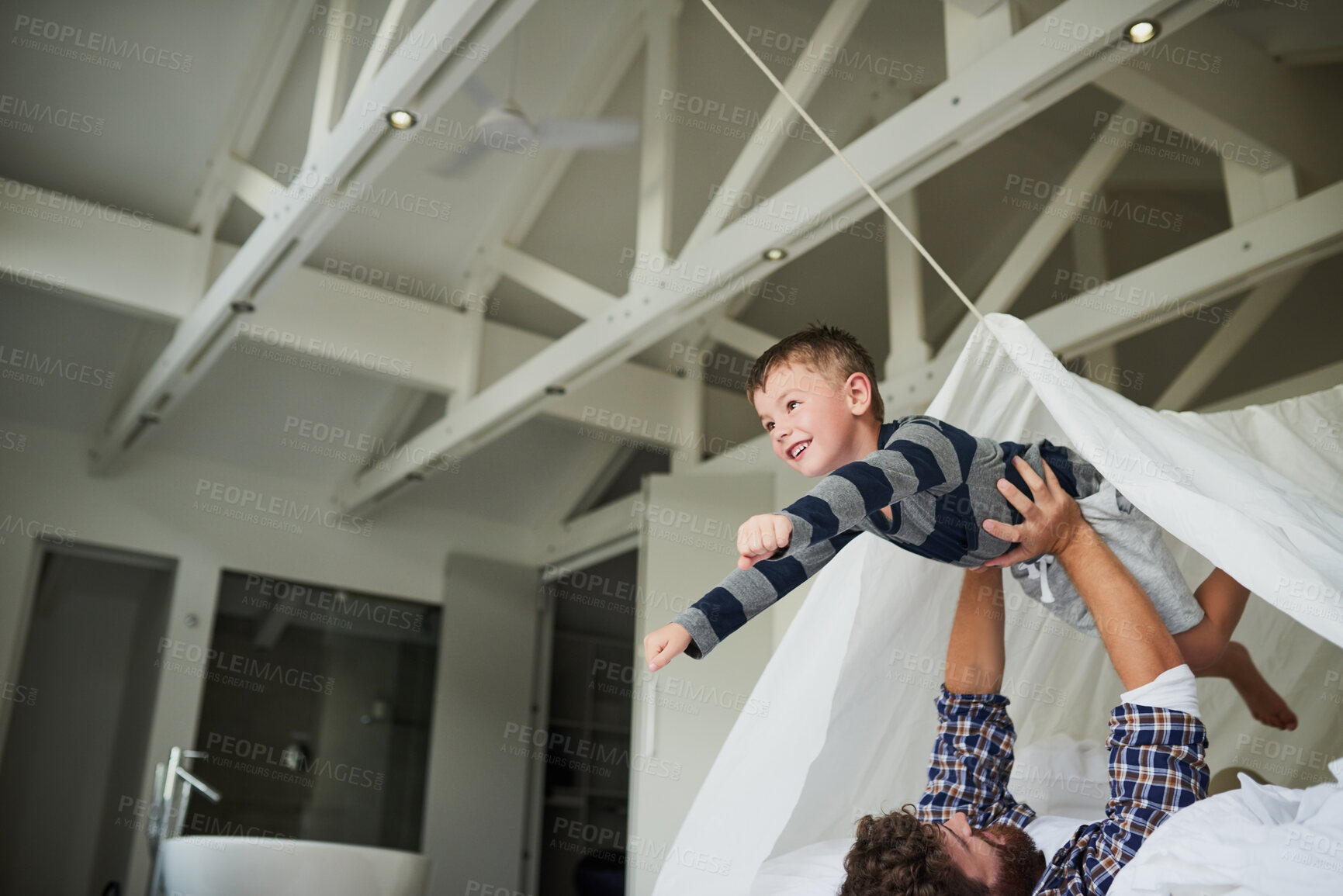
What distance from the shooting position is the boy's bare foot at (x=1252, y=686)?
209 cm

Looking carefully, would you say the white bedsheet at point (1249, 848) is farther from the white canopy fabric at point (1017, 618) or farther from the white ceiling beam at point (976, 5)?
the white ceiling beam at point (976, 5)

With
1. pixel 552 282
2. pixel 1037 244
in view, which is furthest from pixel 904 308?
pixel 552 282

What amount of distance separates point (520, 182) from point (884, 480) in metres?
3.22

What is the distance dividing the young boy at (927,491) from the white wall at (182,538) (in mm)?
4009

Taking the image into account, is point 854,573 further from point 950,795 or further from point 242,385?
point 242,385

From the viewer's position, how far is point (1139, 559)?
1.73 metres

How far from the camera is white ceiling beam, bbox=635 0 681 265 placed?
3.43m

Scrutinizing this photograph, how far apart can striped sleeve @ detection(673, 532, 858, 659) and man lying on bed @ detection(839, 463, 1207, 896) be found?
387 mm

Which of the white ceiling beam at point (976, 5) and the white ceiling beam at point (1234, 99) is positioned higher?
the white ceiling beam at point (1234, 99)

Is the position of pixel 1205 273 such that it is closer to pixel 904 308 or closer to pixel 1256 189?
pixel 1256 189

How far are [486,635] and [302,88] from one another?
2.88m

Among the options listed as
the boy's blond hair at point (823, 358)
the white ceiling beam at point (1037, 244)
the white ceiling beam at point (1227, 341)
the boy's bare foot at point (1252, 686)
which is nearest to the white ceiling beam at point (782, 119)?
the white ceiling beam at point (1037, 244)

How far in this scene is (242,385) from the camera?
194 inches

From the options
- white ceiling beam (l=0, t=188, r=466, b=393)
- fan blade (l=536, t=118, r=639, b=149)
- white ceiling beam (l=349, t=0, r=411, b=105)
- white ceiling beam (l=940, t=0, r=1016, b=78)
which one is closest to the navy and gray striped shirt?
white ceiling beam (l=940, t=0, r=1016, b=78)
